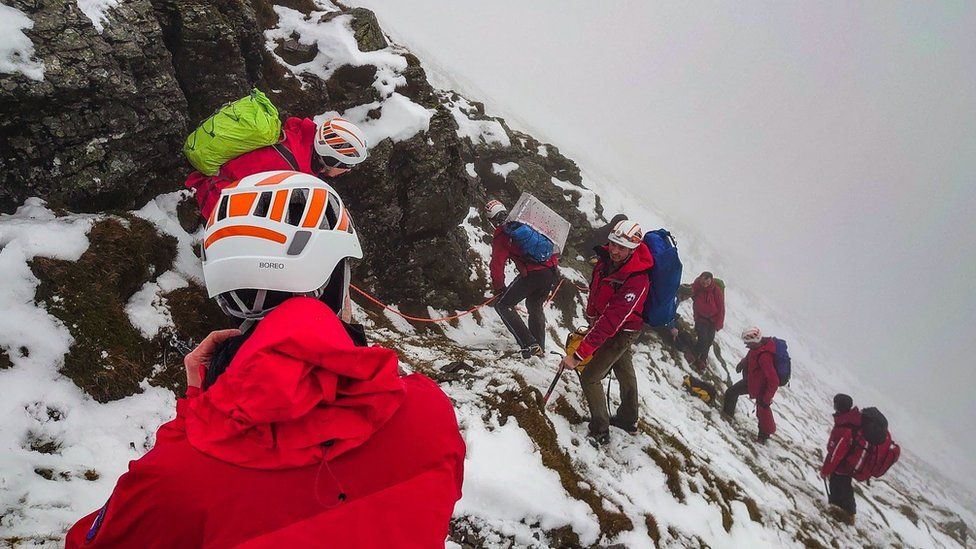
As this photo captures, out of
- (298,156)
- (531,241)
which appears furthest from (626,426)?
(298,156)

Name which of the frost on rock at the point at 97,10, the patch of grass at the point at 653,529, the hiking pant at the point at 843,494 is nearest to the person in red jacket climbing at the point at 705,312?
the hiking pant at the point at 843,494

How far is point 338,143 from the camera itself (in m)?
6.46

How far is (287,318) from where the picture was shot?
184cm

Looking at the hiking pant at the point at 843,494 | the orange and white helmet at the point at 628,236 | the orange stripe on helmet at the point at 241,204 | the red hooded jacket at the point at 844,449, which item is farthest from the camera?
the hiking pant at the point at 843,494

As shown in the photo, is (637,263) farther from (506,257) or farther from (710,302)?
(710,302)

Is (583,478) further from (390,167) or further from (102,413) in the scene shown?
(390,167)

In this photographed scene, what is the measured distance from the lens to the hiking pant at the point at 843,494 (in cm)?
1084

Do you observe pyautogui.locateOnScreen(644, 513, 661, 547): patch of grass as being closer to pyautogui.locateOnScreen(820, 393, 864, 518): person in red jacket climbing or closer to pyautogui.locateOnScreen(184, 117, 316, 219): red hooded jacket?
pyautogui.locateOnScreen(184, 117, 316, 219): red hooded jacket

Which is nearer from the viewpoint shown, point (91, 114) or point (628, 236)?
point (91, 114)

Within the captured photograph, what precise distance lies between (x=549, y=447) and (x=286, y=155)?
562 centimetres

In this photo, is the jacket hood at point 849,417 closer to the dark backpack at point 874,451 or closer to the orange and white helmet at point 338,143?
the dark backpack at point 874,451

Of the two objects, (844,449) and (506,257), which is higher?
(844,449)

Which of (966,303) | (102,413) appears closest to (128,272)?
(102,413)

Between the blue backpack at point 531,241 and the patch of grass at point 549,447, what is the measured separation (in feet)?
10.2
